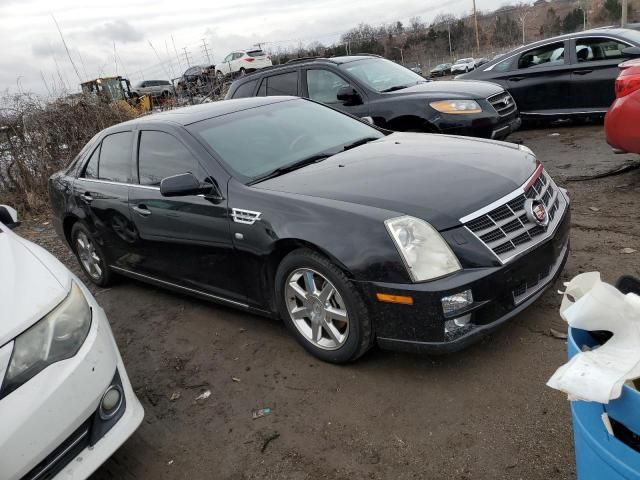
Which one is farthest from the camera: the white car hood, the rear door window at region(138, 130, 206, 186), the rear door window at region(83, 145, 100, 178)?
the rear door window at region(83, 145, 100, 178)

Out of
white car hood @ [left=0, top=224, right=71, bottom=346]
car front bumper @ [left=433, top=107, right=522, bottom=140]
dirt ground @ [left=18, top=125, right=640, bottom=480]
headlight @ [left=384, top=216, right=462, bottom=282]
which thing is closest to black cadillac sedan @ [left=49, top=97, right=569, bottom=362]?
headlight @ [left=384, top=216, right=462, bottom=282]

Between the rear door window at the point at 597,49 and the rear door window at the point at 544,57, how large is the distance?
26cm

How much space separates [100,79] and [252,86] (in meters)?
4.99

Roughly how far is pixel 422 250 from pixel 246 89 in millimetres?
5994

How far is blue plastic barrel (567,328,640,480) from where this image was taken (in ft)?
3.87

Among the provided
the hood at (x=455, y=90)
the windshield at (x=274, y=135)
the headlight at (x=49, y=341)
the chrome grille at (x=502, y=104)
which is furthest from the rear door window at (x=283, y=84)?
the headlight at (x=49, y=341)

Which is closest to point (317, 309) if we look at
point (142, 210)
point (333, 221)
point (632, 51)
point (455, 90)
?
point (333, 221)

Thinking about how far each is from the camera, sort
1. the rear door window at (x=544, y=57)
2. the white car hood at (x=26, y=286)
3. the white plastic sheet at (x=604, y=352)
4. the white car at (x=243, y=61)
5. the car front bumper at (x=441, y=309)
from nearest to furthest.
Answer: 1. the white plastic sheet at (x=604, y=352)
2. the white car hood at (x=26, y=286)
3. the car front bumper at (x=441, y=309)
4. the rear door window at (x=544, y=57)
5. the white car at (x=243, y=61)

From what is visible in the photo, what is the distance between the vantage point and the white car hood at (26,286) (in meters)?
2.22

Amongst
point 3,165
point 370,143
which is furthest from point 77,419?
point 3,165

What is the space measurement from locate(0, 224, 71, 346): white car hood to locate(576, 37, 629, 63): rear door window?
26.0 feet

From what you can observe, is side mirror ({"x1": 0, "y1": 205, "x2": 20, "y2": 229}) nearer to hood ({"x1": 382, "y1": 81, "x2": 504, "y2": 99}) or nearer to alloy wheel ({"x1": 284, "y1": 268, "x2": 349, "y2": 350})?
alloy wheel ({"x1": 284, "y1": 268, "x2": 349, "y2": 350})

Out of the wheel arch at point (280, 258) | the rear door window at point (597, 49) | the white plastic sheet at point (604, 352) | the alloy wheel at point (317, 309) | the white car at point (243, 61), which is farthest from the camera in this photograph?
the white car at point (243, 61)

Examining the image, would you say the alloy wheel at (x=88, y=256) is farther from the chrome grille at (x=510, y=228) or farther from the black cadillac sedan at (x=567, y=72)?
the black cadillac sedan at (x=567, y=72)
